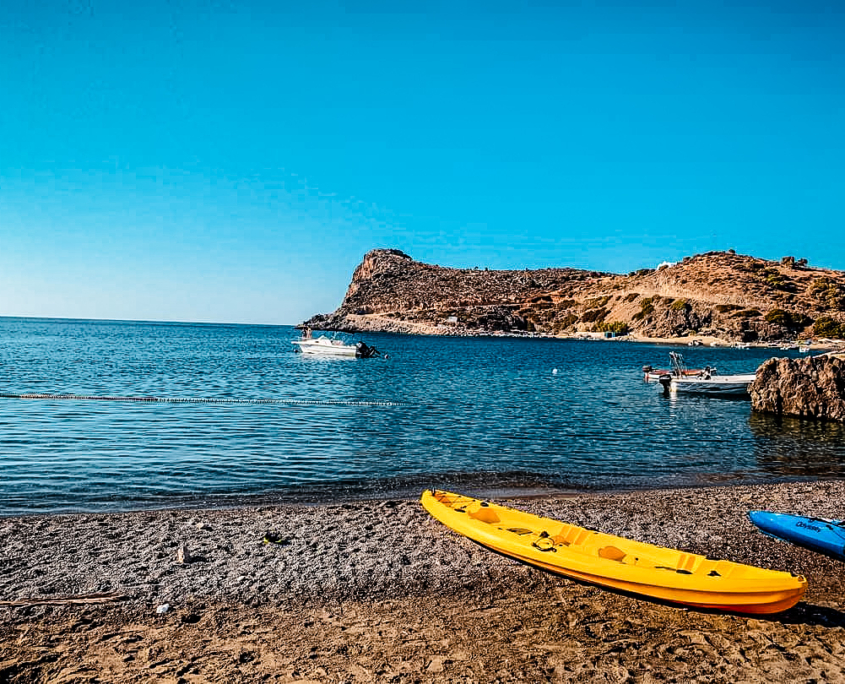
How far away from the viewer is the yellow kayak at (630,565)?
680cm

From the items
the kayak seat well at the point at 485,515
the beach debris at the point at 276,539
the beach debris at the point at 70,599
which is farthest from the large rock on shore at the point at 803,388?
the beach debris at the point at 70,599

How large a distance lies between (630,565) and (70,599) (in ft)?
21.5

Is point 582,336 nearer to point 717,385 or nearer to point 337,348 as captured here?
point 337,348

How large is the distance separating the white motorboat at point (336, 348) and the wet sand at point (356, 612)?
5045cm

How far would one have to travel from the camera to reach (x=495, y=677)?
5.84 metres

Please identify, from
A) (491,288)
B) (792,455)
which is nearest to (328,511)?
(792,455)

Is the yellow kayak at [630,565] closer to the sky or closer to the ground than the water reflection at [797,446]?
closer to the sky

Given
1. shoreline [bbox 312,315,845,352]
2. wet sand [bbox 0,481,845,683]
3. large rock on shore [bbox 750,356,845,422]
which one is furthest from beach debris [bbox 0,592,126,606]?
shoreline [bbox 312,315,845,352]

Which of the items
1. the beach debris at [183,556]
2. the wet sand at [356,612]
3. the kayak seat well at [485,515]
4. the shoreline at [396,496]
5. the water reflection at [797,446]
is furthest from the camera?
the water reflection at [797,446]

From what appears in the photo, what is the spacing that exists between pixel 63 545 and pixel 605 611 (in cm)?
752

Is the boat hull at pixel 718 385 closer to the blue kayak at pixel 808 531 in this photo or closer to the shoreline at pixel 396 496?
the shoreline at pixel 396 496

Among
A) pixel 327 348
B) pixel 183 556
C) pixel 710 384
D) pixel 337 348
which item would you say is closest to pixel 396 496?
pixel 183 556

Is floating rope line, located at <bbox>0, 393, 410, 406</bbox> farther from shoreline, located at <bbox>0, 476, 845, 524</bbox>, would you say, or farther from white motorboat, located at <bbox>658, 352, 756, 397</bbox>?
white motorboat, located at <bbox>658, 352, 756, 397</bbox>

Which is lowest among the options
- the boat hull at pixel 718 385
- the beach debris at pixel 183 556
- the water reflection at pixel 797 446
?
A: the beach debris at pixel 183 556
